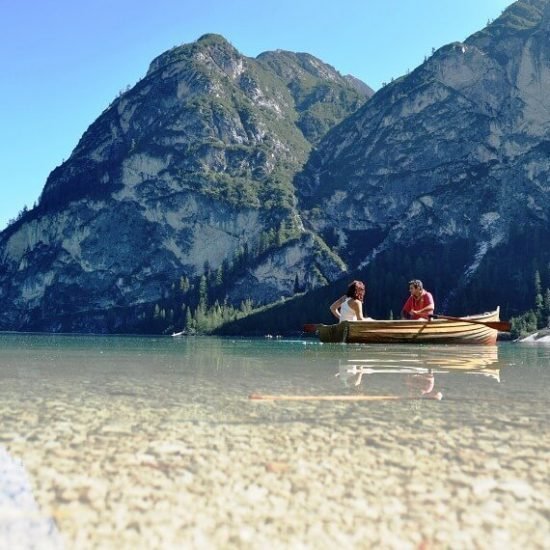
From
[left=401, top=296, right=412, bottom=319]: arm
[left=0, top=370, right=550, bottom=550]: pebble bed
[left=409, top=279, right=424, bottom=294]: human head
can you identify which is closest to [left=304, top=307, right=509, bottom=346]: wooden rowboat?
[left=409, top=279, right=424, bottom=294]: human head

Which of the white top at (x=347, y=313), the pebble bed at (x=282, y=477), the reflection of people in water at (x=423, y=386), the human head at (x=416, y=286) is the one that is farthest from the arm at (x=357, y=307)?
the pebble bed at (x=282, y=477)

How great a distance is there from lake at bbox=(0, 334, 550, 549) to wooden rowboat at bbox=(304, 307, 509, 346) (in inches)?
614

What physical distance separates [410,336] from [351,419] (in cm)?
1909

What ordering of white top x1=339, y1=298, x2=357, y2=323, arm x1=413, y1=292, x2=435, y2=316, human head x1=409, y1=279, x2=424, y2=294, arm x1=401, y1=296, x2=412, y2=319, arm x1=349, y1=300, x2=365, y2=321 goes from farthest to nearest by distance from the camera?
arm x1=401, y1=296, x2=412, y2=319 → arm x1=413, y1=292, x2=435, y2=316 → human head x1=409, y1=279, x2=424, y2=294 → white top x1=339, y1=298, x2=357, y2=323 → arm x1=349, y1=300, x2=365, y2=321

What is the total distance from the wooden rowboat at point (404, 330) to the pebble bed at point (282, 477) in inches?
657

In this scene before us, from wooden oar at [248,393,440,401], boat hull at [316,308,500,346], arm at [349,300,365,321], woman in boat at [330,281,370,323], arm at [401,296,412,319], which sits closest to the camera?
wooden oar at [248,393,440,401]

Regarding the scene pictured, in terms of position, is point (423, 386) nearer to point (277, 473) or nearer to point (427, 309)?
point (277, 473)

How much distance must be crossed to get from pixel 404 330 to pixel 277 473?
2104 cm

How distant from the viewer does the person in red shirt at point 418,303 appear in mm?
25220

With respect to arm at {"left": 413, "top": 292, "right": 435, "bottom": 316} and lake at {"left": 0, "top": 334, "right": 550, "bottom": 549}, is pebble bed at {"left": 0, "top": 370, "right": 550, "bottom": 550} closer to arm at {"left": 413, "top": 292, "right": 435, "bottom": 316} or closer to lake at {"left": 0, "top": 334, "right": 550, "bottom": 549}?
lake at {"left": 0, "top": 334, "right": 550, "bottom": 549}

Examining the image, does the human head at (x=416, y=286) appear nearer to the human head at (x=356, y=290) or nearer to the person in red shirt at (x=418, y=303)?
the person in red shirt at (x=418, y=303)

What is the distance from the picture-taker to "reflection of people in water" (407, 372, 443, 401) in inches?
350

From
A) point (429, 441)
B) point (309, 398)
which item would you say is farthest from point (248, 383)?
point (429, 441)

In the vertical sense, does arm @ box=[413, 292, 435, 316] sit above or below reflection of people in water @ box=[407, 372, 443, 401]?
above
